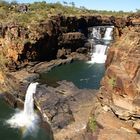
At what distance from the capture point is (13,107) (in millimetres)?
52250

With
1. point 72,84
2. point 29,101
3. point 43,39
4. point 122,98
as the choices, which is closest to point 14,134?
point 29,101

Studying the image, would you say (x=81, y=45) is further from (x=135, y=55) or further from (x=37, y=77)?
(x=135, y=55)

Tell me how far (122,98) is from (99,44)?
61977 millimetres

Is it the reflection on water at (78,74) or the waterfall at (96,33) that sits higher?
the waterfall at (96,33)

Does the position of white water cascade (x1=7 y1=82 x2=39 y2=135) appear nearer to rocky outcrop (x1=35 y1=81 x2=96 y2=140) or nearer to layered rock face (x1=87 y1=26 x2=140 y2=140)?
rocky outcrop (x1=35 y1=81 x2=96 y2=140)

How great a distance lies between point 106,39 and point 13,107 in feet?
167

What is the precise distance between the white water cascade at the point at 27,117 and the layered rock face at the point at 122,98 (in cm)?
1457

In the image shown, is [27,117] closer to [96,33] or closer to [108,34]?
[96,33]

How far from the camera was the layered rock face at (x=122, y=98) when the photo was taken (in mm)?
27719

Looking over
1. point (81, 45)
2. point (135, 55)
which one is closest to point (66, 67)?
point (81, 45)

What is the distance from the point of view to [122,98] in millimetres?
28688

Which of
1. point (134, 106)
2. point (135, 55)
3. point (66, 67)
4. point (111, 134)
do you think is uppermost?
point (135, 55)

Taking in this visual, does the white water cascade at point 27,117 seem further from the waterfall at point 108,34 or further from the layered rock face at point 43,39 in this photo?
the waterfall at point 108,34

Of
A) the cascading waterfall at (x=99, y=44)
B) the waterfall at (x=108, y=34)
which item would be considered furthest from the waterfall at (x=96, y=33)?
the waterfall at (x=108, y=34)
